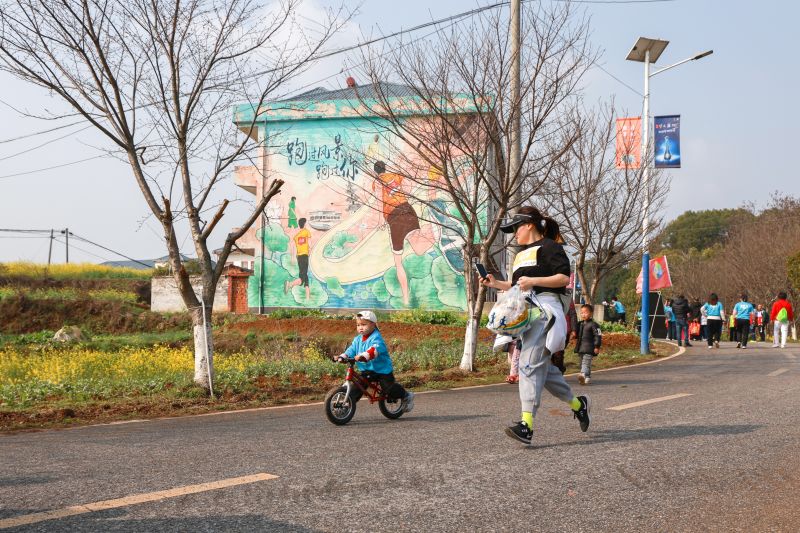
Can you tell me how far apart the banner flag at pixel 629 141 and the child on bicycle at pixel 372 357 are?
14.8 metres

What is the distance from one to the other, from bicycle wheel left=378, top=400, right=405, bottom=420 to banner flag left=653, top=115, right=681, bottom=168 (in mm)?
15114

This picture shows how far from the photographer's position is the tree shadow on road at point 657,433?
6.60m

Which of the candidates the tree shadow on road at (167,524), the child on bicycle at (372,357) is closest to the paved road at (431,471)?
the tree shadow on road at (167,524)

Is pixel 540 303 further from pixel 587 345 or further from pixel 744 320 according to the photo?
pixel 744 320

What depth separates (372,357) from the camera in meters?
8.10

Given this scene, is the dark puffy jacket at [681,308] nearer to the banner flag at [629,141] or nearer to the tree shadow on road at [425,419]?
the banner flag at [629,141]

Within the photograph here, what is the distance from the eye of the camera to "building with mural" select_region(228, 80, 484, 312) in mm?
31562

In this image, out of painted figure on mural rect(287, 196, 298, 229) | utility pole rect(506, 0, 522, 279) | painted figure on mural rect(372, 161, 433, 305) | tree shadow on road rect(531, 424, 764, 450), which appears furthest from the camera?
painted figure on mural rect(287, 196, 298, 229)

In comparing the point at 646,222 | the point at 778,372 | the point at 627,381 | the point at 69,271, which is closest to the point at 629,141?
the point at 646,222

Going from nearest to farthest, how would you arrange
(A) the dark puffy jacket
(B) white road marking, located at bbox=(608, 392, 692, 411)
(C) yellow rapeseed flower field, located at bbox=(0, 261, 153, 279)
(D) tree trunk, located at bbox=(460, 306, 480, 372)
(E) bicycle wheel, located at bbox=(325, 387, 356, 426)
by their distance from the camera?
(E) bicycle wheel, located at bbox=(325, 387, 356, 426) → (B) white road marking, located at bbox=(608, 392, 692, 411) → (D) tree trunk, located at bbox=(460, 306, 480, 372) → (A) the dark puffy jacket → (C) yellow rapeseed flower field, located at bbox=(0, 261, 153, 279)

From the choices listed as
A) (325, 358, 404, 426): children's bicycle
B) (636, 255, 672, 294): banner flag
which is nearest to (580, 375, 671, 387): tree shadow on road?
(325, 358, 404, 426): children's bicycle

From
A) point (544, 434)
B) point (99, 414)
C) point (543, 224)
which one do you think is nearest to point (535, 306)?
point (543, 224)

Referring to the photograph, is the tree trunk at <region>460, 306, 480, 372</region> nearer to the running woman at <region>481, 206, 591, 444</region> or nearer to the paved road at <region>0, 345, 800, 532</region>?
the paved road at <region>0, 345, 800, 532</region>

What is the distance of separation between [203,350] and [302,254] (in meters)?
22.1
